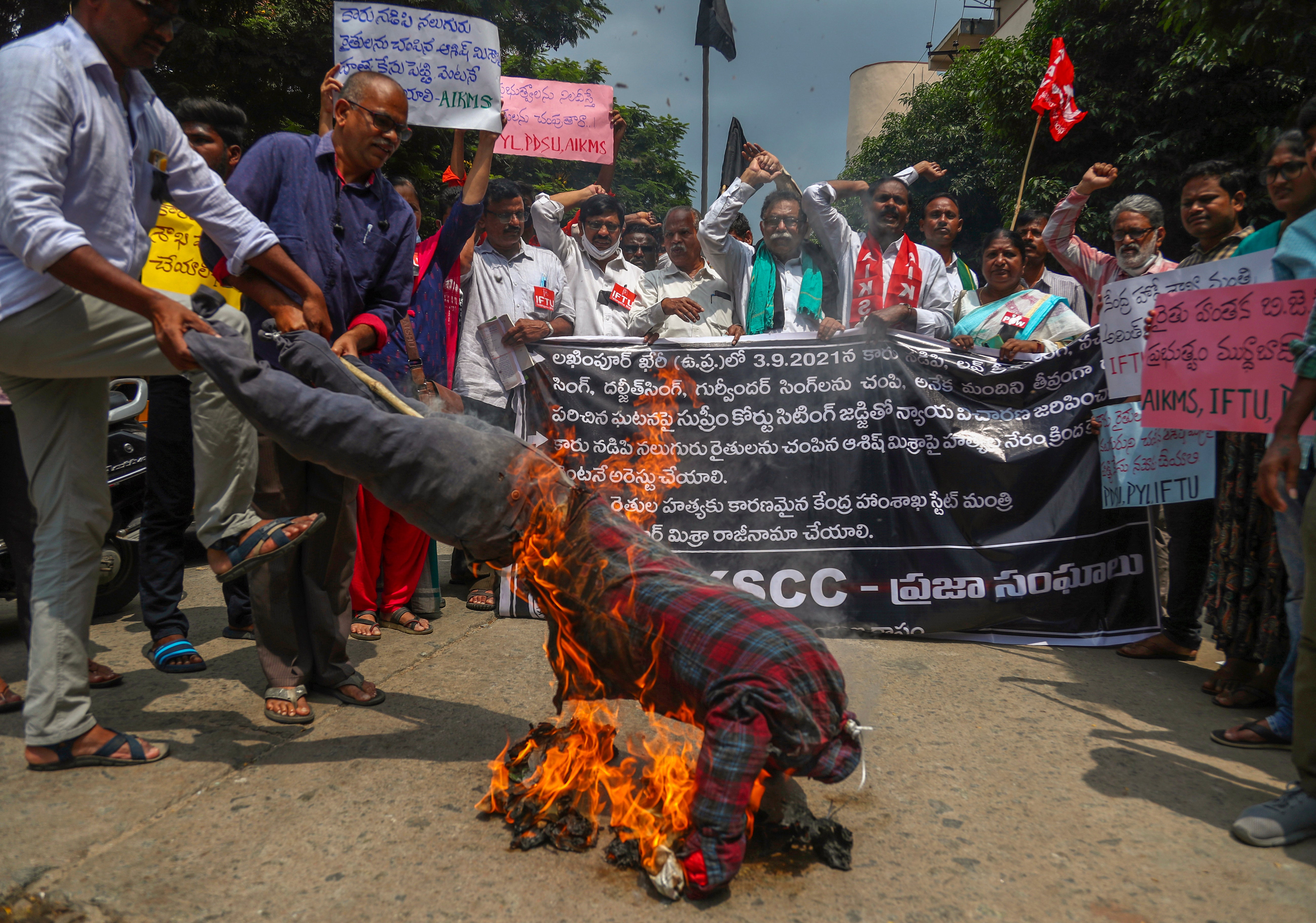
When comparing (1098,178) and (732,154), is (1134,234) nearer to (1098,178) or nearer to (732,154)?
(1098,178)

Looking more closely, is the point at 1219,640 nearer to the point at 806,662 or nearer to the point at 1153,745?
the point at 1153,745

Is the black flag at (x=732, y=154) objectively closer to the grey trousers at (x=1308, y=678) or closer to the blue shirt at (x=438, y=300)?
the blue shirt at (x=438, y=300)

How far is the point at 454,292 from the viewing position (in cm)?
525

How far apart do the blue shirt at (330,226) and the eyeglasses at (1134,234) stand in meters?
3.87

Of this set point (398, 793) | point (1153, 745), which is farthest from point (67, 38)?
point (1153, 745)

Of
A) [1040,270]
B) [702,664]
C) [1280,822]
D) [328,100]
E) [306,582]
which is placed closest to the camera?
[702,664]

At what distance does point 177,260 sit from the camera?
13.2 feet

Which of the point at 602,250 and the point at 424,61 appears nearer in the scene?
the point at 424,61

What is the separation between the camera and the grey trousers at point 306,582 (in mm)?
3166

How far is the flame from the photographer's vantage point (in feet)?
7.51

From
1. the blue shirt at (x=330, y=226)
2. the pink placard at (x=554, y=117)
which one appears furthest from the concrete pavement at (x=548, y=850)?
the pink placard at (x=554, y=117)

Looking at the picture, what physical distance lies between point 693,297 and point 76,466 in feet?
11.7

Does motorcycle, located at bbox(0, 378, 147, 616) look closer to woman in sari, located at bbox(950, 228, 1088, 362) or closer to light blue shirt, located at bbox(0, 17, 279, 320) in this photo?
light blue shirt, located at bbox(0, 17, 279, 320)

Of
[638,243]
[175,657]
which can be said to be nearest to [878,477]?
[638,243]
